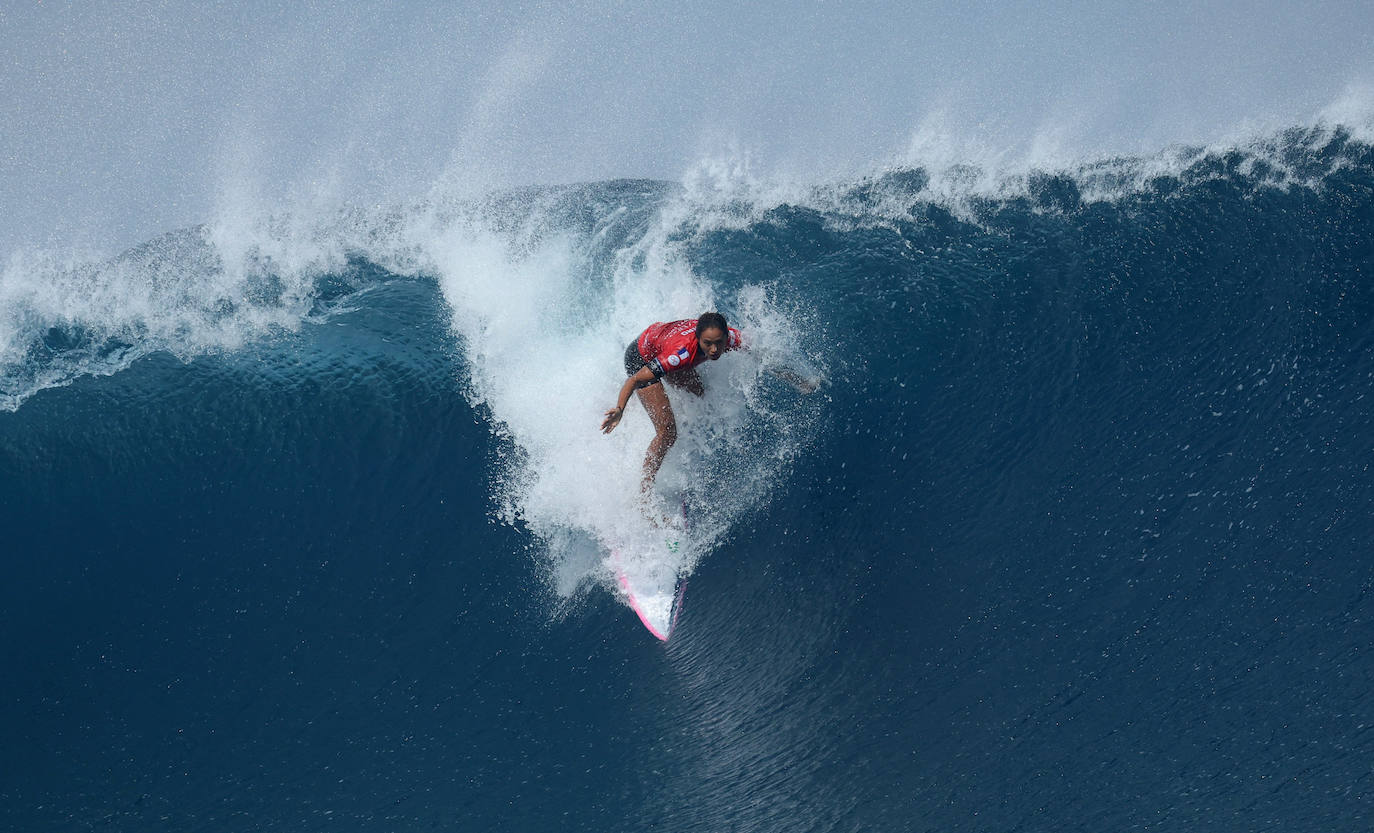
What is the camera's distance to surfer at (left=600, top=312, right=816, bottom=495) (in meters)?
4.98

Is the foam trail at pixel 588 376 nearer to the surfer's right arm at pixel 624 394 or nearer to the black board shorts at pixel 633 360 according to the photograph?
the black board shorts at pixel 633 360

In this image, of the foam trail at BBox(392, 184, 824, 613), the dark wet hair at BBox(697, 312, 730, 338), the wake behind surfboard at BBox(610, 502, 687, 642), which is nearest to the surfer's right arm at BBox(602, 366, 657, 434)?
the dark wet hair at BBox(697, 312, 730, 338)

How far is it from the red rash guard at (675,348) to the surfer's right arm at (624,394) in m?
0.05

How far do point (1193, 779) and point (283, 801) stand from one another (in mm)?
5554

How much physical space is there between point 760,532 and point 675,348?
4.72 ft

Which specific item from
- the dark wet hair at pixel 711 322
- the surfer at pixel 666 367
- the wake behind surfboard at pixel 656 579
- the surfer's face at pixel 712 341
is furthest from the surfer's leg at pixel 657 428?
the dark wet hair at pixel 711 322

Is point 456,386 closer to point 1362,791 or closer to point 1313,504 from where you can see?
point 1313,504

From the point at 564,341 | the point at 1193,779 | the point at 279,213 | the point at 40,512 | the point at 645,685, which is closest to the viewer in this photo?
the point at 1193,779

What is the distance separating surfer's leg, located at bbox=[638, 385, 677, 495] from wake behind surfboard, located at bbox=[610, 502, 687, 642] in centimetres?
40

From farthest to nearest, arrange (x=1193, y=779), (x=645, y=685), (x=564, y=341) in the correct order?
(x=564, y=341)
(x=645, y=685)
(x=1193, y=779)

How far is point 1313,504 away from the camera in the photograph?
5605mm

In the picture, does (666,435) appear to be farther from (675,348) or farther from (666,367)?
(675,348)

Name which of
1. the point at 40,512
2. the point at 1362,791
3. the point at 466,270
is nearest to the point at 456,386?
the point at 466,270

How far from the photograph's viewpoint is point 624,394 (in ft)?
17.0
